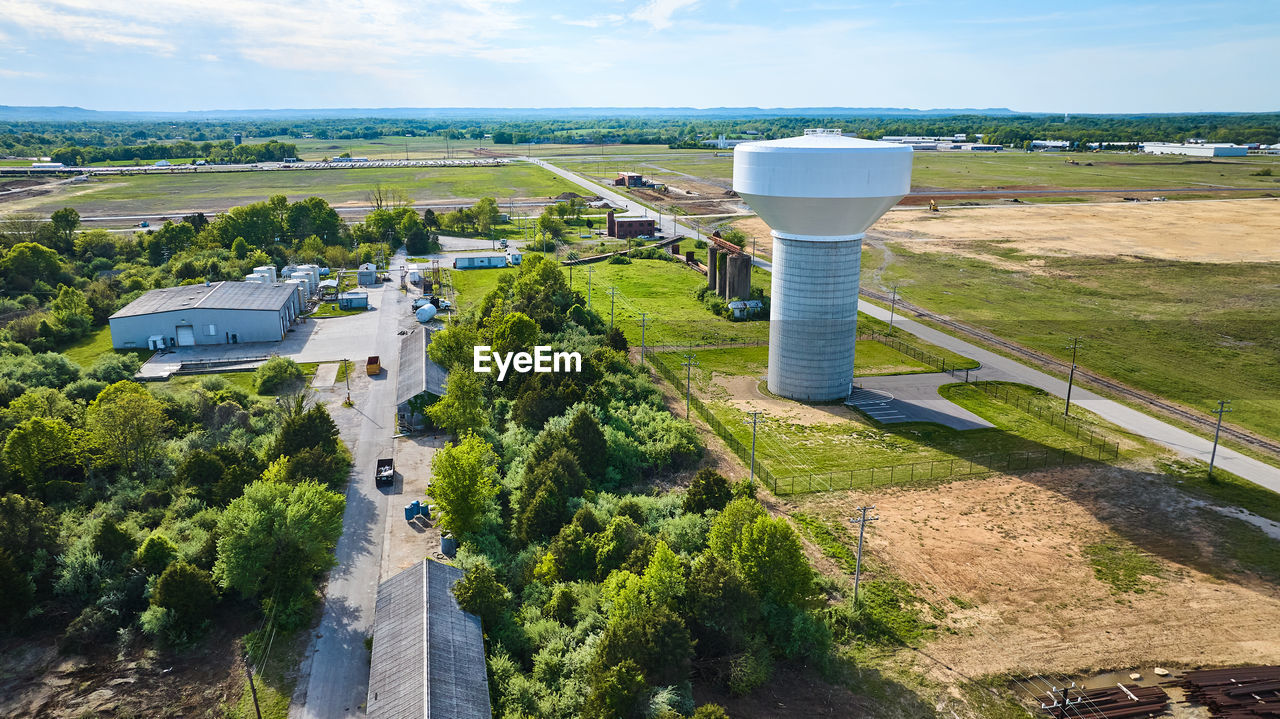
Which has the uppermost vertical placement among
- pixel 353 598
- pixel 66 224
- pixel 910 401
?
pixel 66 224

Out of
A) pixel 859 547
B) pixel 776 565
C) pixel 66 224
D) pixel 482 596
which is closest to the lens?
pixel 482 596

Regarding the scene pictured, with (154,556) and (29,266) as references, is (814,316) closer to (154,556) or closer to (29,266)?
(154,556)

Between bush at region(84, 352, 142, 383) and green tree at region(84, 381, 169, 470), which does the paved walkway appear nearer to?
green tree at region(84, 381, 169, 470)

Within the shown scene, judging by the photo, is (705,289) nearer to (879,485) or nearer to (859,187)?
(859,187)

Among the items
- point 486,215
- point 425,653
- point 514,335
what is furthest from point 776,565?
point 486,215

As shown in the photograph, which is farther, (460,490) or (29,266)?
(29,266)

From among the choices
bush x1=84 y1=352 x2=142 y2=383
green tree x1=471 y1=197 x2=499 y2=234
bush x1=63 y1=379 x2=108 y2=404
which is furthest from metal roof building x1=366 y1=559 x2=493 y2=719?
green tree x1=471 y1=197 x2=499 y2=234

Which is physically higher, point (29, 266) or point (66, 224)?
point (66, 224)

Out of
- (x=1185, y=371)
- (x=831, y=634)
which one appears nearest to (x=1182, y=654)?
(x=831, y=634)
